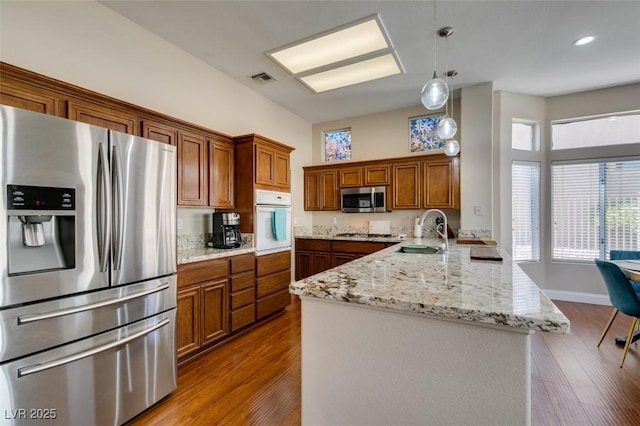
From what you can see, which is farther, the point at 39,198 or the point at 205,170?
the point at 205,170

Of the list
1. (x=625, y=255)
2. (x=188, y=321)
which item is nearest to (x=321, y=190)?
(x=188, y=321)

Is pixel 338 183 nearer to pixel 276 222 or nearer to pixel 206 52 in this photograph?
pixel 276 222

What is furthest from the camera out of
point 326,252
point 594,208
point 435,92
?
point 326,252

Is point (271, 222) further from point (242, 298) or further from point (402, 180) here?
point (402, 180)

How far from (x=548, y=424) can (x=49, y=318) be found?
116 inches

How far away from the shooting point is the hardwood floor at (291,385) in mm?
1781

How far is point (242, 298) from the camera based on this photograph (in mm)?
2994

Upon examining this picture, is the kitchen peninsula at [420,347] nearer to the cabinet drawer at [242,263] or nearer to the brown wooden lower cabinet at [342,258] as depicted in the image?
the cabinet drawer at [242,263]

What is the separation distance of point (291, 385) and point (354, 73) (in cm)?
340

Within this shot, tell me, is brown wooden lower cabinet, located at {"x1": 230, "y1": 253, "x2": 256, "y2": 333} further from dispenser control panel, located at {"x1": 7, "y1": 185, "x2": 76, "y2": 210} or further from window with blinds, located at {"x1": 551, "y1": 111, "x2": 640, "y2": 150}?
window with blinds, located at {"x1": 551, "y1": 111, "x2": 640, "y2": 150}

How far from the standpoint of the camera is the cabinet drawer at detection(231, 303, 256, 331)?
113 inches

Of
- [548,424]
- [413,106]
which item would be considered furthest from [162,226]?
[413,106]

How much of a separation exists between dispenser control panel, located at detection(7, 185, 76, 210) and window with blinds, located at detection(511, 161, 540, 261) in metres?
5.22

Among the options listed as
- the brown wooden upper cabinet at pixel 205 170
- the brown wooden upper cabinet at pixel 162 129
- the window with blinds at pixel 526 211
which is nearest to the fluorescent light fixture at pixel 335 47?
the brown wooden upper cabinet at pixel 162 129
